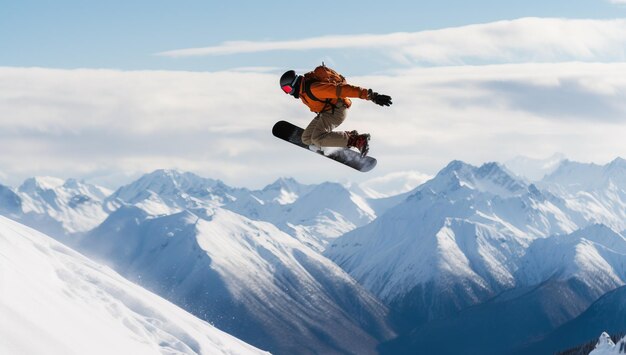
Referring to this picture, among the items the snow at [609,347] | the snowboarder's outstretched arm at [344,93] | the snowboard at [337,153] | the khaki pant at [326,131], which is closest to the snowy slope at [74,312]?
the snowboard at [337,153]

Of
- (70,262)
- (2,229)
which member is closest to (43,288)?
(2,229)

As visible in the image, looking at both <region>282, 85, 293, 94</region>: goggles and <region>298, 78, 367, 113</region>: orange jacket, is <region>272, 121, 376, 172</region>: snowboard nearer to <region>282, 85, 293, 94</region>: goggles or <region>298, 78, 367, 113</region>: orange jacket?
<region>298, 78, 367, 113</region>: orange jacket

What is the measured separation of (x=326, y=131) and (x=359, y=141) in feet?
3.66

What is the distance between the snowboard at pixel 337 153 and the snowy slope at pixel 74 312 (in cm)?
1046

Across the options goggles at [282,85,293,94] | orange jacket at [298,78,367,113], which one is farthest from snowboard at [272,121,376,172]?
goggles at [282,85,293,94]

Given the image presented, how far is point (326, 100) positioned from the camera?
2478 cm

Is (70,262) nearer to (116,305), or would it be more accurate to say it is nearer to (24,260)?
(116,305)

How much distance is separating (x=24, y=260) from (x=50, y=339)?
47.8ft

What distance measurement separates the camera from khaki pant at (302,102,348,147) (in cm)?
2508

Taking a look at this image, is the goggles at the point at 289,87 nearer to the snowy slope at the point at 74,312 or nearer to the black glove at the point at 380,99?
the black glove at the point at 380,99

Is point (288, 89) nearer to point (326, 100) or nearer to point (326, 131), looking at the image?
point (326, 100)

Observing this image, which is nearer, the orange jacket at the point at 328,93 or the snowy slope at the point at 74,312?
the orange jacket at the point at 328,93

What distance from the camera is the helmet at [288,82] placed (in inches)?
951

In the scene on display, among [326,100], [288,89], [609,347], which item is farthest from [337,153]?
[609,347]
